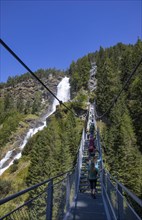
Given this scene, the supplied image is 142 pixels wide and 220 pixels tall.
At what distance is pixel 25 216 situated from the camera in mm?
3334

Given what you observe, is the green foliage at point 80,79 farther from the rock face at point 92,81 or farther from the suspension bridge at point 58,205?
the suspension bridge at point 58,205

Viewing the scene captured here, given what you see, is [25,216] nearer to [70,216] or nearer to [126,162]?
[70,216]

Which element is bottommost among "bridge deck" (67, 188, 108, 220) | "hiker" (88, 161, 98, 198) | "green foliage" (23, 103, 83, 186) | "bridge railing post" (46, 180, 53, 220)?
"bridge deck" (67, 188, 108, 220)

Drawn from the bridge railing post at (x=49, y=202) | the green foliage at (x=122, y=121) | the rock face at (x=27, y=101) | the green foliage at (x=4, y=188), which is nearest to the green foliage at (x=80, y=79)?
the green foliage at (x=122, y=121)

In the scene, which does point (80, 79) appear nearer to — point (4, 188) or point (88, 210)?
point (4, 188)

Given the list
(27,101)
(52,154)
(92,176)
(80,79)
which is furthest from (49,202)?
(27,101)

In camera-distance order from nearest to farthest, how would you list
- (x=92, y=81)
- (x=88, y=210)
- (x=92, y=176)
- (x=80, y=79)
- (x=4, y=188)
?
(x=88, y=210) → (x=92, y=176) → (x=4, y=188) → (x=80, y=79) → (x=92, y=81)

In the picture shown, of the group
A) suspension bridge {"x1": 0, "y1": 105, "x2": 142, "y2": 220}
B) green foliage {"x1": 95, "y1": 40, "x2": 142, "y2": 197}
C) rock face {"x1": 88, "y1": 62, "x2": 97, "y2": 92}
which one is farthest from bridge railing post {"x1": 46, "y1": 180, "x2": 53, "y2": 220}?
rock face {"x1": 88, "y1": 62, "x2": 97, "y2": 92}

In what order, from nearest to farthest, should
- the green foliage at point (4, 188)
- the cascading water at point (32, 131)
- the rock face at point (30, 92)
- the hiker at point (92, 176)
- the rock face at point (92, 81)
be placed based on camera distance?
the hiker at point (92, 176) < the green foliage at point (4, 188) < the cascading water at point (32, 131) < the rock face at point (92, 81) < the rock face at point (30, 92)

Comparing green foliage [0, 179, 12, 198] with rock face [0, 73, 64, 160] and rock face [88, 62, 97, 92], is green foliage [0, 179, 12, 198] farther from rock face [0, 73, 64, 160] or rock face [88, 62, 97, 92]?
rock face [88, 62, 97, 92]

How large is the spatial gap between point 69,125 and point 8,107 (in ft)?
242

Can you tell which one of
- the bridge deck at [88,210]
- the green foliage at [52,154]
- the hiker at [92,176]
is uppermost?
the green foliage at [52,154]

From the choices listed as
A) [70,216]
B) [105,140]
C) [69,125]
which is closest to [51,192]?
[70,216]

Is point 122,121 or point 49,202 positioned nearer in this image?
point 49,202
